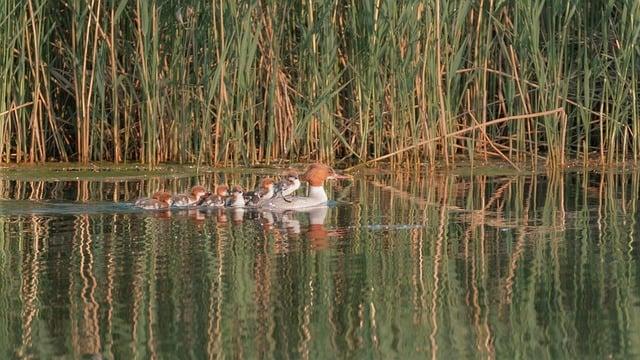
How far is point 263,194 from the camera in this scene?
9.22m

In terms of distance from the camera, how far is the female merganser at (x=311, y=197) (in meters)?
9.18

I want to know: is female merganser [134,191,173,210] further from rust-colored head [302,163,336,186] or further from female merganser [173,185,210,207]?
rust-colored head [302,163,336,186]

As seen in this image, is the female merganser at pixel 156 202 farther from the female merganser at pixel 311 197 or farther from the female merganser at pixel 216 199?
the female merganser at pixel 311 197

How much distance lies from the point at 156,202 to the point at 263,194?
738 mm

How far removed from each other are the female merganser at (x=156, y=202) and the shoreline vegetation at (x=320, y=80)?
6.71 feet

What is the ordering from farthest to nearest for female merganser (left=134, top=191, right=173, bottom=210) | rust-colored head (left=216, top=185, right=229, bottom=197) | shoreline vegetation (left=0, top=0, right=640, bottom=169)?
shoreline vegetation (left=0, top=0, right=640, bottom=169), rust-colored head (left=216, top=185, right=229, bottom=197), female merganser (left=134, top=191, right=173, bottom=210)

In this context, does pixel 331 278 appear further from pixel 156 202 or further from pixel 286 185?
pixel 286 185

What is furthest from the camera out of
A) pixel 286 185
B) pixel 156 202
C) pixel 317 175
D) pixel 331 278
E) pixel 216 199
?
pixel 317 175

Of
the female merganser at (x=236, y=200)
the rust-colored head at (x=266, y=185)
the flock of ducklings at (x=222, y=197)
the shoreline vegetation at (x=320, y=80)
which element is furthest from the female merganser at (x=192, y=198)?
the shoreline vegetation at (x=320, y=80)

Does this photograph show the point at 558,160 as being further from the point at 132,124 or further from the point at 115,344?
the point at 115,344

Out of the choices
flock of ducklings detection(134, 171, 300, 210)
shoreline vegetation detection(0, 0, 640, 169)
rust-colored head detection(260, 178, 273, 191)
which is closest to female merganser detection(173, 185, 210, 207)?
flock of ducklings detection(134, 171, 300, 210)

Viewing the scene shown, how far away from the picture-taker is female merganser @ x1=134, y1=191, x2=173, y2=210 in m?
8.80

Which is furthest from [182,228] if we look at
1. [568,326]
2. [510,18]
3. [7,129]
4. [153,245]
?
[510,18]

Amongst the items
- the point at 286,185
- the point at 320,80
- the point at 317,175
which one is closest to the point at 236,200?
the point at 286,185
